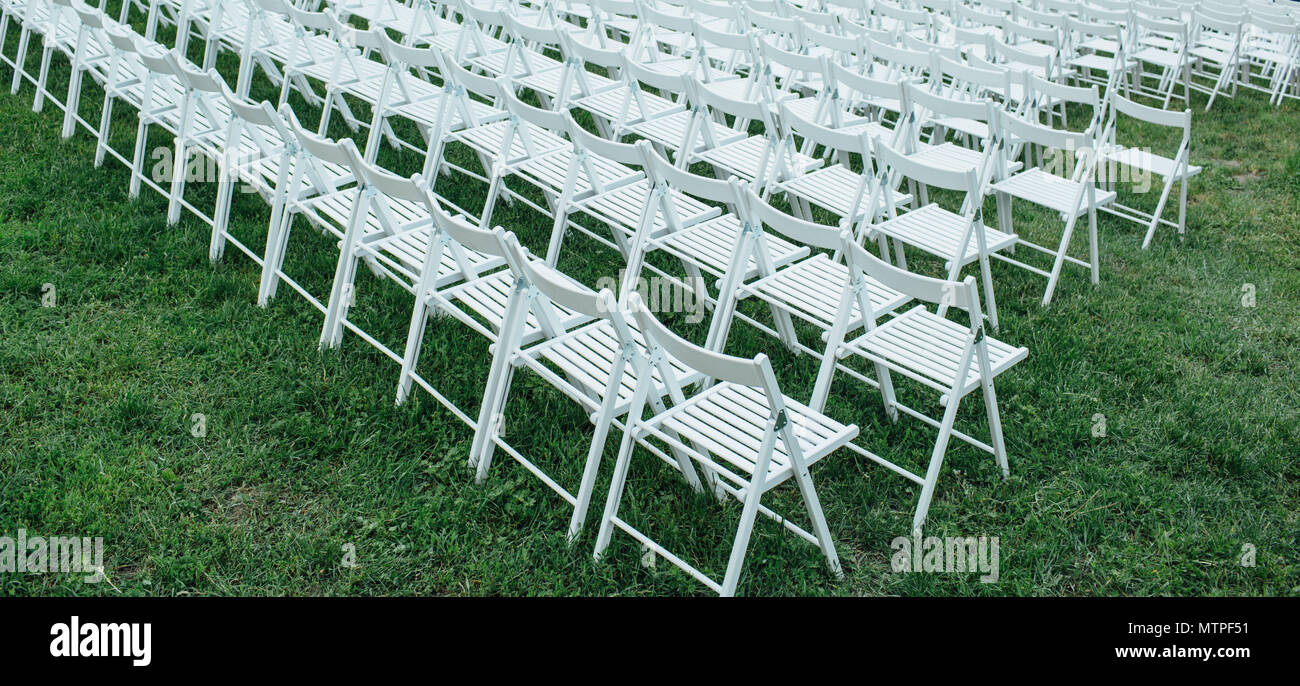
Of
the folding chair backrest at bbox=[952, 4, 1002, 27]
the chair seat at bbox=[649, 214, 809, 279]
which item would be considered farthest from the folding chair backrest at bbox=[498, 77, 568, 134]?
the folding chair backrest at bbox=[952, 4, 1002, 27]

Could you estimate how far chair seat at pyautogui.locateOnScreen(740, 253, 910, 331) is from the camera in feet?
12.5

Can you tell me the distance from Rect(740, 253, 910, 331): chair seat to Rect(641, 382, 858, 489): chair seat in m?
0.58

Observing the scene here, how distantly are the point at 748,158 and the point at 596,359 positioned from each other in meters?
2.24

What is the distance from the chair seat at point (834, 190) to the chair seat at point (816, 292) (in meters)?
0.64

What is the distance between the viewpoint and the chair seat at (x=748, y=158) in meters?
5.10

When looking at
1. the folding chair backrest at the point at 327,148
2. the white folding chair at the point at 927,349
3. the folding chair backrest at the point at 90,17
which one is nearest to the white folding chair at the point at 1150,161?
the white folding chair at the point at 927,349

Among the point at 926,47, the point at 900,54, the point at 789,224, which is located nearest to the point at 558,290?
the point at 789,224

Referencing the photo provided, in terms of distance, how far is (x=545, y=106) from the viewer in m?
6.45

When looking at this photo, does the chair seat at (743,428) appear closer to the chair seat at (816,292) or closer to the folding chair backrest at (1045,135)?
the chair seat at (816,292)

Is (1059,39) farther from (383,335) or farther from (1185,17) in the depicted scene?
(383,335)

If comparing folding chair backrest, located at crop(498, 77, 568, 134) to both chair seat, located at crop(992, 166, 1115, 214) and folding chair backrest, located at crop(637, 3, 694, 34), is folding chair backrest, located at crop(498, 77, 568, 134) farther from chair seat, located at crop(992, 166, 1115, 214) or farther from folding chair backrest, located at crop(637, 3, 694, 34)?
chair seat, located at crop(992, 166, 1115, 214)

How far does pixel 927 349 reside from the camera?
11.9 feet

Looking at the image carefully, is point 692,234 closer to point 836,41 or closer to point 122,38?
point 836,41

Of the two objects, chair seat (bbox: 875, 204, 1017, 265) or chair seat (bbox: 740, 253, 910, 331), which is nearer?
chair seat (bbox: 740, 253, 910, 331)
